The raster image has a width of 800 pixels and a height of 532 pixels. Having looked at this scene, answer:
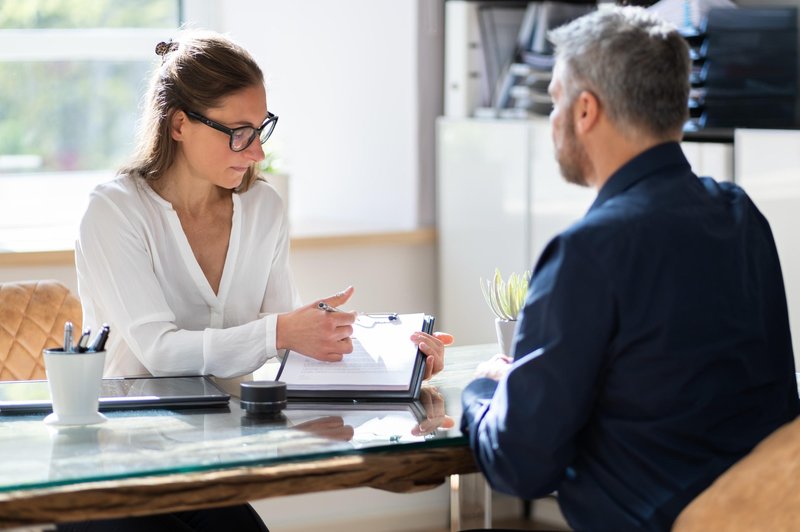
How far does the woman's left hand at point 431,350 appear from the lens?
7.02 feet

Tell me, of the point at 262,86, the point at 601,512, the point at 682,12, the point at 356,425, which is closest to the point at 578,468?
the point at 601,512

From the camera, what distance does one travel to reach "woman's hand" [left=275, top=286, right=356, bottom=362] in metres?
2.14

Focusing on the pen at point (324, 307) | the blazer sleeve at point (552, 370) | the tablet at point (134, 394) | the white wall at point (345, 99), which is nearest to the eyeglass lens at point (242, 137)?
the pen at point (324, 307)

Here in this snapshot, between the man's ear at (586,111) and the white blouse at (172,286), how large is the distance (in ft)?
2.38

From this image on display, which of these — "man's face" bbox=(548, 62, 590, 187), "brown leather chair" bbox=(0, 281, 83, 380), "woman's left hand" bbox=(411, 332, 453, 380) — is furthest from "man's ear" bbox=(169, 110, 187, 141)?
"man's face" bbox=(548, 62, 590, 187)

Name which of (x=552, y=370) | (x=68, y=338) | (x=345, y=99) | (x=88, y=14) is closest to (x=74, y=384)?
(x=68, y=338)

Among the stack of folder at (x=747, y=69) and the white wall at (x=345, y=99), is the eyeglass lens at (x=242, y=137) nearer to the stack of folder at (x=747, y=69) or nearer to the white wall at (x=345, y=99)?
the stack of folder at (x=747, y=69)

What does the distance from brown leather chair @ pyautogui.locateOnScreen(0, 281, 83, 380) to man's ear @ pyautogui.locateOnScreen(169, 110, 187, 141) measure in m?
0.43

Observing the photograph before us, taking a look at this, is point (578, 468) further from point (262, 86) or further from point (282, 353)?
point (262, 86)

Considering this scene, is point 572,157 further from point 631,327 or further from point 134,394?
point 134,394

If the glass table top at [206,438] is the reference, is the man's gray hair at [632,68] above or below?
above

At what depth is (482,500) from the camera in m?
2.38

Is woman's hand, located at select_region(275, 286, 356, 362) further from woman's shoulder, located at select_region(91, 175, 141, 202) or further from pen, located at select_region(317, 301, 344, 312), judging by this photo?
woman's shoulder, located at select_region(91, 175, 141, 202)

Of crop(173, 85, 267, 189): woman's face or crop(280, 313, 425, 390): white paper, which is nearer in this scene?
crop(280, 313, 425, 390): white paper
